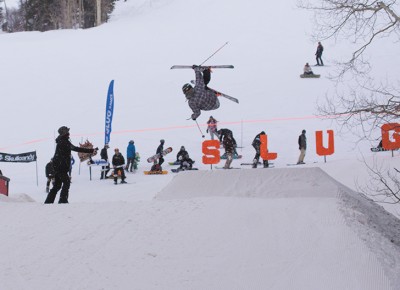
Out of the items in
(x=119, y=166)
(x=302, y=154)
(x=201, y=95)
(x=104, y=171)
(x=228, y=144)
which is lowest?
(x=104, y=171)

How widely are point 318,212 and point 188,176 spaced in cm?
431

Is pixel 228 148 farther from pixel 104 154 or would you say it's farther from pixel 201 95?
pixel 201 95

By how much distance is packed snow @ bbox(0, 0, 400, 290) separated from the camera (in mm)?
6000

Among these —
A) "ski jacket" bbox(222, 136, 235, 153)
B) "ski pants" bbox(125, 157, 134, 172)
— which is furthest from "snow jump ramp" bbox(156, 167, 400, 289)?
"ski pants" bbox(125, 157, 134, 172)

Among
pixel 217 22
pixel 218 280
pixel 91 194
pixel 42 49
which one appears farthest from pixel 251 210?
pixel 217 22

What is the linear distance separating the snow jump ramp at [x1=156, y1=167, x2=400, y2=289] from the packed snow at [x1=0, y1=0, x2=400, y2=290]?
0.03 m

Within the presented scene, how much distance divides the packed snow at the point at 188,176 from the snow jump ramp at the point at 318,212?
0.10 ft

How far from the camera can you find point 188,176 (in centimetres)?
1177

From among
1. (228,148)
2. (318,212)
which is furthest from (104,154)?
(318,212)

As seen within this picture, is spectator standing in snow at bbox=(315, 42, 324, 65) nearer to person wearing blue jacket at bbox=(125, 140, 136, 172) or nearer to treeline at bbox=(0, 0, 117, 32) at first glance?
person wearing blue jacket at bbox=(125, 140, 136, 172)

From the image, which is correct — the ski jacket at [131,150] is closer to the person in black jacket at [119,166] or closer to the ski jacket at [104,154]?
the ski jacket at [104,154]

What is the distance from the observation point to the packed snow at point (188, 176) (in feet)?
19.7

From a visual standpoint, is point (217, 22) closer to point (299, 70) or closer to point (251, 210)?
point (299, 70)

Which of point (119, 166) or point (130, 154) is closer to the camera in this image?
point (119, 166)
